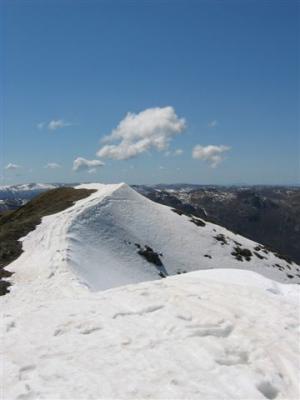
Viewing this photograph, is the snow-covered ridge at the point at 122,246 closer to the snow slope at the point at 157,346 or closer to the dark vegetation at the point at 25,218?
the dark vegetation at the point at 25,218

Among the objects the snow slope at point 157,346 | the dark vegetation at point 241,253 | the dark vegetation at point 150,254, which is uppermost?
the snow slope at point 157,346

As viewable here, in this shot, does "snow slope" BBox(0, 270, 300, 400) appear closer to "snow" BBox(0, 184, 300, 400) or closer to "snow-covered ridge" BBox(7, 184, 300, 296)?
"snow" BBox(0, 184, 300, 400)

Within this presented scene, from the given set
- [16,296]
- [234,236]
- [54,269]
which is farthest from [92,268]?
[234,236]

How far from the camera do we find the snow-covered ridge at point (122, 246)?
31.9m

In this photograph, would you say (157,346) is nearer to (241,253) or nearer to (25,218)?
(241,253)

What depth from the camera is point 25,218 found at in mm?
55031

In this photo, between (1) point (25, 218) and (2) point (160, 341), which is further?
(1) point (25, 218)

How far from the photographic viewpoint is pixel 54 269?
1155 inches

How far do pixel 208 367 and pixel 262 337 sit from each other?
2.84 metres

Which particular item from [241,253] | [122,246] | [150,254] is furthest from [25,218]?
[241,253]

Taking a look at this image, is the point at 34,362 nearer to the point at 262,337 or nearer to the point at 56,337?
the point at 56,337

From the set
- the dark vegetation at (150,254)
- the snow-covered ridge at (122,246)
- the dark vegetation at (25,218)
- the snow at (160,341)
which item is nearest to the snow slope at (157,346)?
the snow at (160,341)

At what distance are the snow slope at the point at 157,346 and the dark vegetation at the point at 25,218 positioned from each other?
1374cm

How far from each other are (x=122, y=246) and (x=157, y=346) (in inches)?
1253
